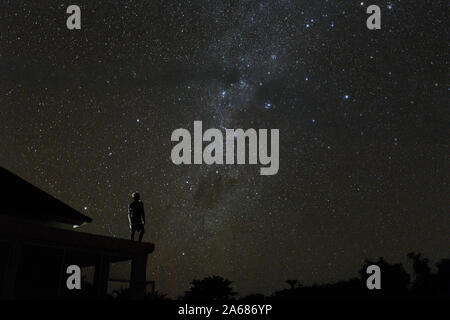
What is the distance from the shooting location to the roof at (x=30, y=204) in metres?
12.5

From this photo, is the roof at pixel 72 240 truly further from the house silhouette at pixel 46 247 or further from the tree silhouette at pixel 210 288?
the tree silhouette at pixel 210 288

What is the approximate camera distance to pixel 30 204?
13.2 metres

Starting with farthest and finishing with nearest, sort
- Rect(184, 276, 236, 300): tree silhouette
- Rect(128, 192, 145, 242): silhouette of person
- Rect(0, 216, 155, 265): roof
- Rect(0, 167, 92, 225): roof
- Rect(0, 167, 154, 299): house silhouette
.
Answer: Rect(184, 276, 236, 300): tree silhouette, Rect(0, 167, 92, 225): roof, Rect(128, 192, 145, 242): silhouette of person, Rect(0, 167, 154, 299): house silhouette, Rect(0, 216, 155, 265): roof

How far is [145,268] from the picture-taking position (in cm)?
1025

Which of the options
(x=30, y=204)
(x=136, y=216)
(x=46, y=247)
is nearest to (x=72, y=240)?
(x=46, y=247)

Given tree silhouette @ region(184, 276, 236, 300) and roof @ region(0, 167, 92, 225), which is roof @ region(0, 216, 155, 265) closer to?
roof @ region(0, 167, 92, 225)

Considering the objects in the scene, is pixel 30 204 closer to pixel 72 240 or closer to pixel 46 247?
pixel 46 247

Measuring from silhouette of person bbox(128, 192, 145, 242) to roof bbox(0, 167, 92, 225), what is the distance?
3.69 meters

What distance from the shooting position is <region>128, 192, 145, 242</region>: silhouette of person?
10.8 metres

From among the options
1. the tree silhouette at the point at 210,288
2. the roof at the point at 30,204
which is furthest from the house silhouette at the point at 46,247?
the tree silhouette at the point at 210,288

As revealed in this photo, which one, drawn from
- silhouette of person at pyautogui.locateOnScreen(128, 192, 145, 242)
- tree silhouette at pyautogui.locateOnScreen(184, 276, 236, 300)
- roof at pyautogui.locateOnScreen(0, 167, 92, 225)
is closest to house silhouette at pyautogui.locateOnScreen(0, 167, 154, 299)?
roof at pyautogui.locateOnScreen(0, 167, 92, 225)

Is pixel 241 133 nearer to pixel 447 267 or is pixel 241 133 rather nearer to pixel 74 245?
pixel 74 245

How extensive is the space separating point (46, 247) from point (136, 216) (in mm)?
2258
